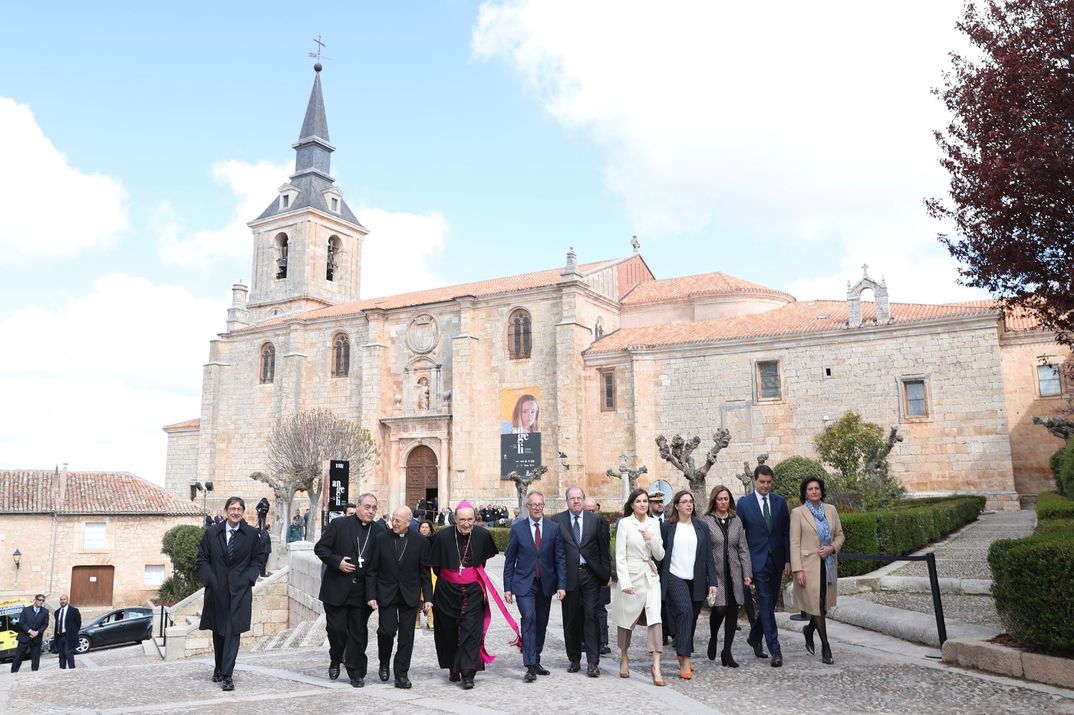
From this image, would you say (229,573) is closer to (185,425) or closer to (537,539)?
(537,539)

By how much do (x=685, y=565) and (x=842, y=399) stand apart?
22068 mm

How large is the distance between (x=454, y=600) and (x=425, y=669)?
1.17 meters

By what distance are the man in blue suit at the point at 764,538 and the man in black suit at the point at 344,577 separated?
10.8 ft

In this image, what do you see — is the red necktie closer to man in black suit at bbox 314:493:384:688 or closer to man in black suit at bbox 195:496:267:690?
man in black suit at bbox 314:493:384:688

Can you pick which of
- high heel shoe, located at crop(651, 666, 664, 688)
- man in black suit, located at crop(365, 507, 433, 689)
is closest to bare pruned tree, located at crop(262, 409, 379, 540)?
man in black suit, located at crop(365, 507, 433, 689)

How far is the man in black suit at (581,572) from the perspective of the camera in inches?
271

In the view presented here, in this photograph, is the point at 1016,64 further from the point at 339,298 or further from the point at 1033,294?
the point at 339,298

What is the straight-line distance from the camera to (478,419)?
34.5 m

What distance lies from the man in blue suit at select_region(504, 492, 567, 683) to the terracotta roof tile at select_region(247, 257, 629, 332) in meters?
26.9

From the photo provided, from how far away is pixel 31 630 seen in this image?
47.5ft

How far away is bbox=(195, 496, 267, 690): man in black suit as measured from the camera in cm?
698

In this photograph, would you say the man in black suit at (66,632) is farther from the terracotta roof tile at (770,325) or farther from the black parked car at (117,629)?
the terracotta roof tile at (770,325)

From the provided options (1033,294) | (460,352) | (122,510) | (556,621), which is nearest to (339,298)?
(460,352)

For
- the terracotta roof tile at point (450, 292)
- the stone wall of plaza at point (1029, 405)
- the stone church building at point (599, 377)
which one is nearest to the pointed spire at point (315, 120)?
the stone church building at point (599, 377)
